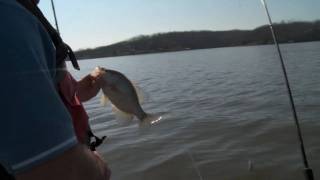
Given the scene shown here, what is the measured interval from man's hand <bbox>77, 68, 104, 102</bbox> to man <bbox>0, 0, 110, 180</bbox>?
1999 mm

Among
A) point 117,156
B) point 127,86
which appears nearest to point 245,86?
point 117,156

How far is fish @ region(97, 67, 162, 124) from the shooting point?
3352 mm

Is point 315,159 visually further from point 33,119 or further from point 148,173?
point 33,119

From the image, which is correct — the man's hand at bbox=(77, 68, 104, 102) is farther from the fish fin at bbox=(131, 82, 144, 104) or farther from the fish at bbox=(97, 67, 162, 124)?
the fish fin at bbox=(131, 82, 144, 104)

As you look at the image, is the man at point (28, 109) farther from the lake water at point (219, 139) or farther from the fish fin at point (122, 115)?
the lake water at point (219, 139)

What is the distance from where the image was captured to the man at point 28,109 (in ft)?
3.74

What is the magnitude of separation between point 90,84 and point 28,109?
2.17 metres

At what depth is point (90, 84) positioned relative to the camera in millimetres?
3295

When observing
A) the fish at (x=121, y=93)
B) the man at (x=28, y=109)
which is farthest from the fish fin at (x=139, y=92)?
the man at (x=28, y=109)

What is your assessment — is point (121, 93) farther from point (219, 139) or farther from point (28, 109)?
point (219, 139)

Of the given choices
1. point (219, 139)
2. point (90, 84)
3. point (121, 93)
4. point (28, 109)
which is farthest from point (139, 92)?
point (219, 139)

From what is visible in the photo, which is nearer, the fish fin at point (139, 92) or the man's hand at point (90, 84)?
the man's hand at point (90, 84)

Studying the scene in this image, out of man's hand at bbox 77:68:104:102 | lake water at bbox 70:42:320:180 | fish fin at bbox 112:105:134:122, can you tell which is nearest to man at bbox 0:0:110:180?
man's hand at bbox 77:68:104:102

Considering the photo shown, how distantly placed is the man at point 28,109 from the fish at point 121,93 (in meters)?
2.08
